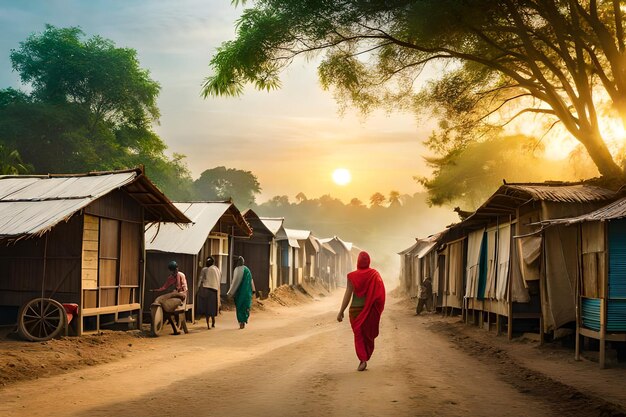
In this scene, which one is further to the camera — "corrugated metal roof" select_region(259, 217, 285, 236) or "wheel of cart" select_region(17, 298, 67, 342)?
"corrugated metal roof" select_region(259, 217, 285, 236)

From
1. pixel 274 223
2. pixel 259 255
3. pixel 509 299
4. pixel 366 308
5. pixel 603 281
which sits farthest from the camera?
pixel 274 223

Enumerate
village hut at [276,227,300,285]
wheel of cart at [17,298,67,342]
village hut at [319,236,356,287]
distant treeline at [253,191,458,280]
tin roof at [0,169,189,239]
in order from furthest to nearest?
distant treeline at [253,191,458,280]
village hut at [319,236,356,287]
village hut at [276,227,300,285]
wheel of cart at [17,298,67,342]
tin roof at [0,169,189,239]

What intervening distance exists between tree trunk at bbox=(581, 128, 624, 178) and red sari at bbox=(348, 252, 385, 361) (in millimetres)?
→ 7517

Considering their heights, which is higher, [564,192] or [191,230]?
[564,192]

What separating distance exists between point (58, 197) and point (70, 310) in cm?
241

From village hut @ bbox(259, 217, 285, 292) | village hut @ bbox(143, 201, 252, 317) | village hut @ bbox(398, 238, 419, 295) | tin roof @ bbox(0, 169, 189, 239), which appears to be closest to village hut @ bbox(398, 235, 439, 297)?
village hut @ bbox(398, 238, 419, 295)

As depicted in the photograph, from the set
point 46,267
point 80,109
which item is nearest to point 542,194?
point 46,267

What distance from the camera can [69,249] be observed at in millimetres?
14328

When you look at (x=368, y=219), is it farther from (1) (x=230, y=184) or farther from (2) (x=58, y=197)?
(2) (x=58, y=197)

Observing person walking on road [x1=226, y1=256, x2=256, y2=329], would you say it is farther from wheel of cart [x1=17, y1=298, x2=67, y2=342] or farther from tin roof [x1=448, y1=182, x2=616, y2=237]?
tin roof [x1=448, y1=182, x2=616, y2=237]

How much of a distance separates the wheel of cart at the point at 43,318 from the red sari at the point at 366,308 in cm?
613

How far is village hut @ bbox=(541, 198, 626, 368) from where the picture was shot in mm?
10828

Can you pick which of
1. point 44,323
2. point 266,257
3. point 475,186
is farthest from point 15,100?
point 44,323

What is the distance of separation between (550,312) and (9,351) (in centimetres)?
992
